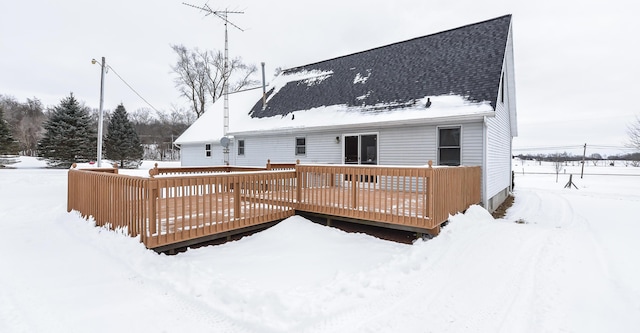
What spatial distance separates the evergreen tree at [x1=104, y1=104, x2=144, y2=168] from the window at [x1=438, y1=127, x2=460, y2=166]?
28.6 metres

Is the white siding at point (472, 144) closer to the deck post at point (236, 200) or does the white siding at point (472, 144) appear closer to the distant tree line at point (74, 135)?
the deck post at point (236, 200)

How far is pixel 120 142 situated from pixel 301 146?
76.1ft

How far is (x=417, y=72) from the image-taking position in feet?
34.8

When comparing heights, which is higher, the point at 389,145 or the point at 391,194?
the point at 389,145

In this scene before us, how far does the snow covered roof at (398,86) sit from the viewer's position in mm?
8750

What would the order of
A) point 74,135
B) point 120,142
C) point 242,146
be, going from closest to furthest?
point 242,146
point 74,135
point 120,142

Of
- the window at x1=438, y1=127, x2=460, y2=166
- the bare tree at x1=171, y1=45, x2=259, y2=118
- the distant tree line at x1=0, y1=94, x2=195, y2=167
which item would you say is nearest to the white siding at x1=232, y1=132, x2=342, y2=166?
the window at x1=438, y1=127, x2=460, y2=166

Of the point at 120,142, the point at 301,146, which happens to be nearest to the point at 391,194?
the point at 301,146

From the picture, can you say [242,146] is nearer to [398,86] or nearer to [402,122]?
[398,86]

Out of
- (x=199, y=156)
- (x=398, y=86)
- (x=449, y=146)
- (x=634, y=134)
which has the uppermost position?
(x=634, y=134)

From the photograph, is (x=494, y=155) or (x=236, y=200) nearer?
(x=236, y=200)

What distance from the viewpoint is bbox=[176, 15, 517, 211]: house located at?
28.0 feet

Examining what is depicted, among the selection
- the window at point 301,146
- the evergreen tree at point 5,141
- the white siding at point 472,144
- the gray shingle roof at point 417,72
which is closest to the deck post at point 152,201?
the gray shingle roof at point 417,72

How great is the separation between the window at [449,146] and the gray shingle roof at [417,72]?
1095 millimetres
